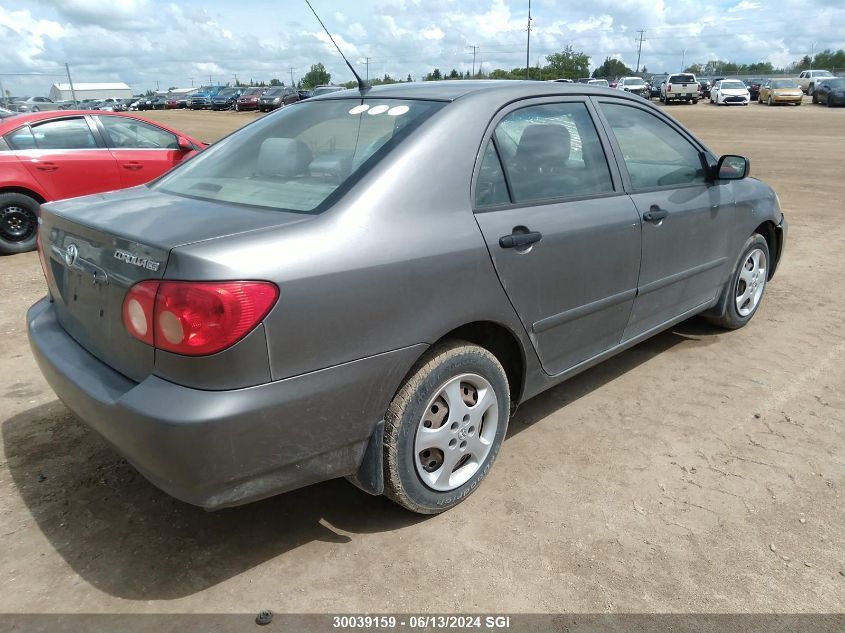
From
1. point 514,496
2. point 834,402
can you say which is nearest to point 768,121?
point 834,402

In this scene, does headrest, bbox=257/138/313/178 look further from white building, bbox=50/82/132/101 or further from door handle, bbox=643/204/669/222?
white building, bbox=50/82/132/101

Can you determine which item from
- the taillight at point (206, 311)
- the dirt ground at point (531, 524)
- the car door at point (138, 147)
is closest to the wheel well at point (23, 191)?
the car door at point (138, 147)

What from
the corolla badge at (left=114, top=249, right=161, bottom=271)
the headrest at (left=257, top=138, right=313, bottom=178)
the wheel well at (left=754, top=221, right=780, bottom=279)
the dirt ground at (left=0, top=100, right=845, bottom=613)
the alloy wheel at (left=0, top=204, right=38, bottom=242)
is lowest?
the dirt ground at (left=0, top=100, right=845, bottom=613)

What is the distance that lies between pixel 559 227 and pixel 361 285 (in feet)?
3.65

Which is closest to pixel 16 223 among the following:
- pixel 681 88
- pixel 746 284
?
pixel 746 284

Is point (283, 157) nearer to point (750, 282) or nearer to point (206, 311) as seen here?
point (206, 311)

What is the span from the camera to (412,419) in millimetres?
2465

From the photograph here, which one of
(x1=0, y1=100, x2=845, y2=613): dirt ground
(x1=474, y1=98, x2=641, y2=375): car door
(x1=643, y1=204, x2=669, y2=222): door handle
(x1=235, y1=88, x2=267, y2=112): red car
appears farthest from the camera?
(x1=235, y1=88, x2=267, y2=112): red car

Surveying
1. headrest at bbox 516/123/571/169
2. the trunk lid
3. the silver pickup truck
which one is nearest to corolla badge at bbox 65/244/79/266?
the trunk lid

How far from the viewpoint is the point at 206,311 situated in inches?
77.6

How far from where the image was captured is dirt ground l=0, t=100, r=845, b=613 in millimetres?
2332

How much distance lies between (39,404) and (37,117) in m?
5.08

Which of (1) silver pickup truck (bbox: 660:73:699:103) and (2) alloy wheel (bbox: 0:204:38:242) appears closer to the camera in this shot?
Answer: (2) alloy wheel (bbox: 0:204:38:242)

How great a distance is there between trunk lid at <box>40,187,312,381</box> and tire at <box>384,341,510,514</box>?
76 centimetres
